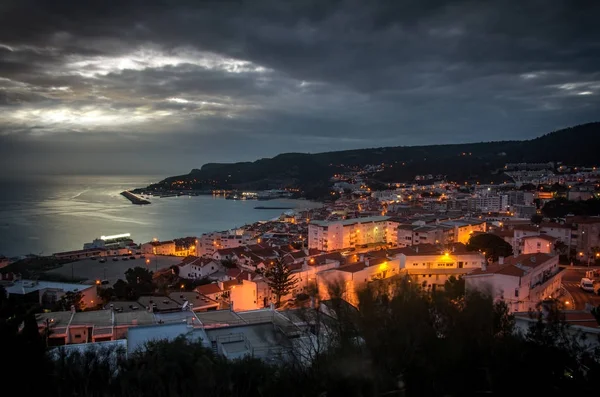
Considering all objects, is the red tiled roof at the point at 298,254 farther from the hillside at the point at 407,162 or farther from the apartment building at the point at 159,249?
the hillside at the point at 407,162

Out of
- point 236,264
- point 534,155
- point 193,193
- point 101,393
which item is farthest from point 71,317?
point 193,193

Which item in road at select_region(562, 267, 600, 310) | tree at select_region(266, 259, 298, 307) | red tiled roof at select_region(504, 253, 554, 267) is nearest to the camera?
road at select_region(562, 267, 600, 310)

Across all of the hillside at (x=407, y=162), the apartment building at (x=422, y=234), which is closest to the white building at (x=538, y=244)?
the apartment building at (x=422, y=234)

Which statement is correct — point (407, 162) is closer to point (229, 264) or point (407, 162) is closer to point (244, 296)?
point (229, 264)

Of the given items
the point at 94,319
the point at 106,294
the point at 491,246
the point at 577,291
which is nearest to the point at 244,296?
the point at 106,294

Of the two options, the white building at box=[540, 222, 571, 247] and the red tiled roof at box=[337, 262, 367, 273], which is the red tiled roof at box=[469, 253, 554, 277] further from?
the white building at box=[540, 222, 571, 247]

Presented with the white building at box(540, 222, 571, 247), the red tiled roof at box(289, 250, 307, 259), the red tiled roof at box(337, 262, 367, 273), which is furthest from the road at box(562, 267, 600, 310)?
the red tiled roof at box(289, 250, 307, 259)
